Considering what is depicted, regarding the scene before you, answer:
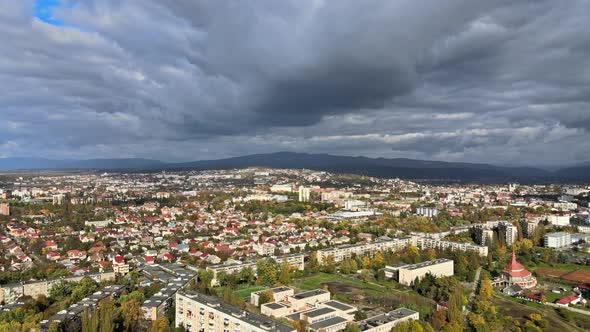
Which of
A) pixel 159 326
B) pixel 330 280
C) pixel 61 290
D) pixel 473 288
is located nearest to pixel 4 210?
pixel 61 290

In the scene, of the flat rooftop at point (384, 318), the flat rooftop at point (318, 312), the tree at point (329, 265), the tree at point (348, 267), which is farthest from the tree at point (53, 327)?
the tree at point (348, 267)

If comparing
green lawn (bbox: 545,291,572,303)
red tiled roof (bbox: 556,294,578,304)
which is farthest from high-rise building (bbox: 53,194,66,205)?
red tiled roof (bbox: 556,294,578,304)

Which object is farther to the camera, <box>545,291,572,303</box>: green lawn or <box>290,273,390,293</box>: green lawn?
<box>290,273,390,293</box>: green lawn

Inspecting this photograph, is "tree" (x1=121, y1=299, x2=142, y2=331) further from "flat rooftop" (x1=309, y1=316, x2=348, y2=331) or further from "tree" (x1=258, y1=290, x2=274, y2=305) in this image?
"flat rooftop" (x1=309, y1=316, x2=348, y2=331)

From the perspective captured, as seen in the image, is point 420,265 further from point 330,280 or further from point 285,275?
point 285,275

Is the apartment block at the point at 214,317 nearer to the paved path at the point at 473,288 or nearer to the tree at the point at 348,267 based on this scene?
the paved path at the point at 473,288

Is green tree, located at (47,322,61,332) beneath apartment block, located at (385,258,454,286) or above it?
above

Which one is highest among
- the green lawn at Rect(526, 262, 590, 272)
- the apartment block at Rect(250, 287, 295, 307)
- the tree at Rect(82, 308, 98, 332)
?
the tree at Rect(82, 308, 98, 332)
